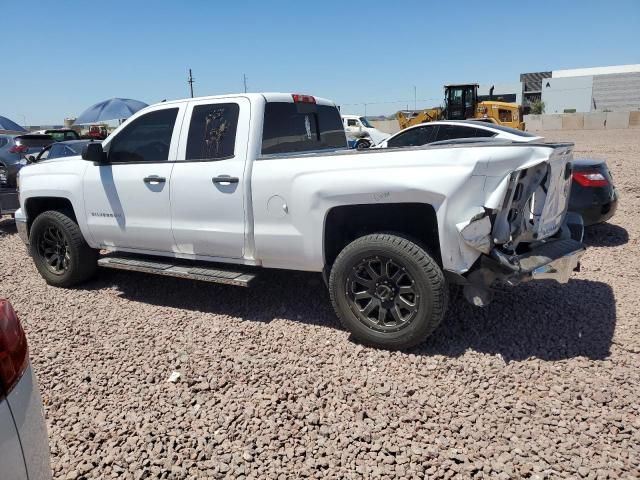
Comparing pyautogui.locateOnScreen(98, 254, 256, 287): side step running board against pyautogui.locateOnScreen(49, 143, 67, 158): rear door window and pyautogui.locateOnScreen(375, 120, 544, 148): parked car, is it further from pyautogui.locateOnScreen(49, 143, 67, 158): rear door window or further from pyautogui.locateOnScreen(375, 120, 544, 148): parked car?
pyautogui.locateOnScreen(49, 143, 67, 158): rear door window

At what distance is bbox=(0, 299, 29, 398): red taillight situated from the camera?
5.38 ft

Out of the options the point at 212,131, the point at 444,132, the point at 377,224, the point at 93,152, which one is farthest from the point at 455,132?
the point at 93,152

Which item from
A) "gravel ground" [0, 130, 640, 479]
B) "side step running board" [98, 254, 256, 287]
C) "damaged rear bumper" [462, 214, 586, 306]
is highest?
"damaged rear bumper" [462, 214, 586, 306]

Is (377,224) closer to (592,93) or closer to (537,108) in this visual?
(537,108)

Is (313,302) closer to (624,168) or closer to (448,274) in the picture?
(448,274)

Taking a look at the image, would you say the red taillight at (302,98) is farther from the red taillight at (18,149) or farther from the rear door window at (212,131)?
the red taillight at (18,149)

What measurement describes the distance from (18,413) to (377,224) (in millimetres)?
2932

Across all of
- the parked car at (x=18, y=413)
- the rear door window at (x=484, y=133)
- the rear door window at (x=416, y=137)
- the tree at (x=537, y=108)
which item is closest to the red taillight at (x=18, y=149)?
the rear door window at (x=416, y=137)

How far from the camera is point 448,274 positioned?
3557 mm

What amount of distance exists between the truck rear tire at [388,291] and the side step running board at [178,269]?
91cm

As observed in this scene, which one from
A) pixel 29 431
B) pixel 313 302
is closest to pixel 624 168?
pixel 313 302

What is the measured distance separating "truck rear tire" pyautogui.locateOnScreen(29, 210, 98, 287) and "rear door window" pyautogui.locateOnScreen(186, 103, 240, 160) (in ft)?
5.74

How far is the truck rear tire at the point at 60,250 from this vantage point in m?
5.33

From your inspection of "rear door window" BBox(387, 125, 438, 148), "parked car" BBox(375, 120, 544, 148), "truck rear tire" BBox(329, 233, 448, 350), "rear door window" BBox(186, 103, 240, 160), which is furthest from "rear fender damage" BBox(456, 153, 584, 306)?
"rear door window" BBox(387, 125, 438, 148)
